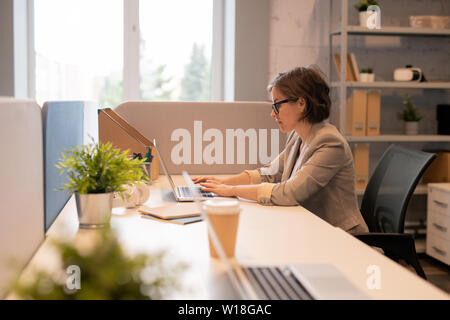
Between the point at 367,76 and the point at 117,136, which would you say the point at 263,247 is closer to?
the point at 117,136

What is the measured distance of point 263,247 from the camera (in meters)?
1.15

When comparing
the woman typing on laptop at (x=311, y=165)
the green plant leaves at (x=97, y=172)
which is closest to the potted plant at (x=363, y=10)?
the woman typing on laptop at (x=311, y=165)

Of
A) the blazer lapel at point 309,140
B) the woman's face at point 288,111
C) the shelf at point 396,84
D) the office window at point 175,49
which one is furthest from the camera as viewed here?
the office window at point 175,49

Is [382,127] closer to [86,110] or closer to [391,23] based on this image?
[391,23]

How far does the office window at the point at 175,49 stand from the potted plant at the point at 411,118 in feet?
4.66

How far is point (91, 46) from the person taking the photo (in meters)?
3.66

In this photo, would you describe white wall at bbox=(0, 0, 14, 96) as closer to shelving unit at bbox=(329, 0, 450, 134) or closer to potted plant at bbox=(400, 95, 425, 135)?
shelving unit at bbox=(329, 0, 450, 134)

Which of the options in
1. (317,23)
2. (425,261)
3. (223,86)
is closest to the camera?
(425,261)

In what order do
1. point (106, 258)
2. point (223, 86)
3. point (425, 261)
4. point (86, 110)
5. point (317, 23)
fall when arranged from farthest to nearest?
point (223, 86)
point (317, 23)
point (425, 261)
point (86, 110)
point (106, 258)

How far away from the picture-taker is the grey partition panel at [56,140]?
140cm

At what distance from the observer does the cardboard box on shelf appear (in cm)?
336

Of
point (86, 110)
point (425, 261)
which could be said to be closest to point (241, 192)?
point (86, 110)

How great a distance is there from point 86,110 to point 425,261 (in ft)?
7.83

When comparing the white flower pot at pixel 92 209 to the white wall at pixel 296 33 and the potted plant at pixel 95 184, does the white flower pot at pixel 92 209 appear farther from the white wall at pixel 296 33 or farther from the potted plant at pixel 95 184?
the white wall at pixel 296 33
